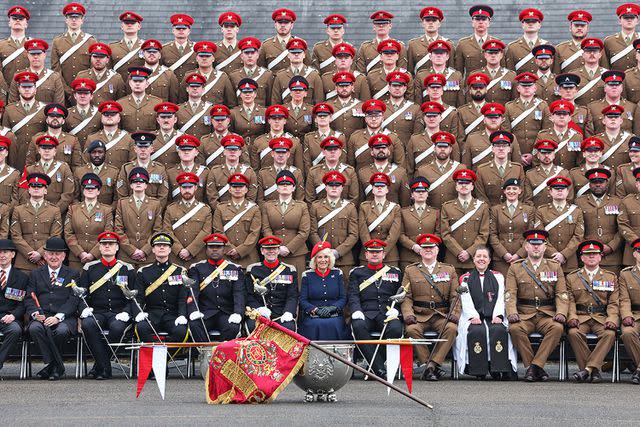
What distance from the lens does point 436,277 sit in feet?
58.4

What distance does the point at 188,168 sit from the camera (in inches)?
757

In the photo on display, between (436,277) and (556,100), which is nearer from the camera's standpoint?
(436,277)

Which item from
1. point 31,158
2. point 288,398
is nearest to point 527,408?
point 288,398

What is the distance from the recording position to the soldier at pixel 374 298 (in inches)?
684

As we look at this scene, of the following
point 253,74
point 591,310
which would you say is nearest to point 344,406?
point 591,310

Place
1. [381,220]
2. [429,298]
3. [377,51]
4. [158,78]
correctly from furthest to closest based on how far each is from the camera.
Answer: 1. [377,51]
2. [158,78]
3. [381,220]
4. [429,298]

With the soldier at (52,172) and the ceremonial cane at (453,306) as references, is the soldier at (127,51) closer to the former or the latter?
the soldier at (52,172)

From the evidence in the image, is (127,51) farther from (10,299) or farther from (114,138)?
(10,299)

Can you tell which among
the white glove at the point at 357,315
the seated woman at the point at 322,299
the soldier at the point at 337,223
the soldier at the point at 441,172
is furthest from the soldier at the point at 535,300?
the soldier at the point at 337,223

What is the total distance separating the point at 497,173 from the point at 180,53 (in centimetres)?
471

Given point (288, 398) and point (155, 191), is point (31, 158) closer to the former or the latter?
point (155, 191)

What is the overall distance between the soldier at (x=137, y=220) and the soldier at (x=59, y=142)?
1.17 m

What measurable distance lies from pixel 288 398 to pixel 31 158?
577cm

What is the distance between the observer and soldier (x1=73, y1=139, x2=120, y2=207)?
19.2m
